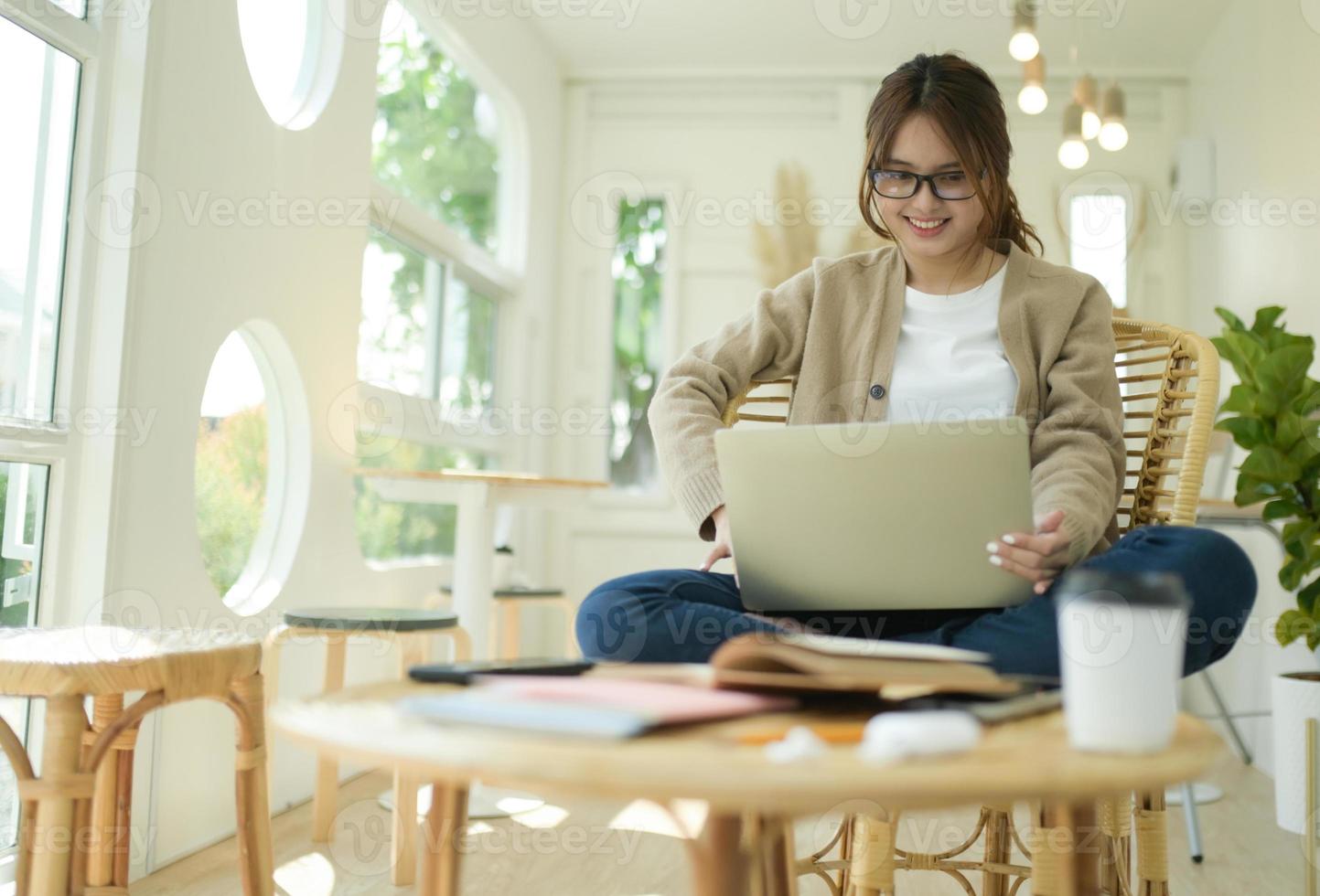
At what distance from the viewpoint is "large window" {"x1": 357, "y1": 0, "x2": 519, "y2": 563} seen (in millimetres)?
3330

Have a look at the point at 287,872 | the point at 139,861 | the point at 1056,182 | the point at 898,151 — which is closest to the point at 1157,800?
the point at 898,151

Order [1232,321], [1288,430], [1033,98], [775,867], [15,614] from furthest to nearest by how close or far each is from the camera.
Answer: [1033,98] → [1232,321] → [1288,430] → [15,614] → [775,867]

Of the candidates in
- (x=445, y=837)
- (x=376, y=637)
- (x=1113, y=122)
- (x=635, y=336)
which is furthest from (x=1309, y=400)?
(x=635, y=336)

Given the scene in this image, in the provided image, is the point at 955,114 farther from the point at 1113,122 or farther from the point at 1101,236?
the point at 1101,236

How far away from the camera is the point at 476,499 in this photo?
8.80ft

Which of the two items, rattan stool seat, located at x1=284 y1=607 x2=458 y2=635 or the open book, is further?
rattan stool seat, located at x1=284 y1=607 x2=458 y2=635

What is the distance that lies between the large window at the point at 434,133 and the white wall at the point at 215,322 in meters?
0.43

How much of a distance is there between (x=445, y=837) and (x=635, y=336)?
4.24 metres

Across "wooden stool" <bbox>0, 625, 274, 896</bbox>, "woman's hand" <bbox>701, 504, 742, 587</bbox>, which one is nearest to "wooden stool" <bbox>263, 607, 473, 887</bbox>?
"wooden stool" <bbox>0, 625, 274, 896</bbox>

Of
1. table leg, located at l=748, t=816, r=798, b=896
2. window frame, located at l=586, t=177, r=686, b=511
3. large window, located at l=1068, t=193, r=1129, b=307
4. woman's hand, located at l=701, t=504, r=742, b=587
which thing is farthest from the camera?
window frame, located at l=586, t=177, r=686, b=511

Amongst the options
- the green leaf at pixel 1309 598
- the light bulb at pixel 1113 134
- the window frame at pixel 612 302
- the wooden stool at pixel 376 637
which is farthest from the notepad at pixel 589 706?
the window frame at pixel 612 302

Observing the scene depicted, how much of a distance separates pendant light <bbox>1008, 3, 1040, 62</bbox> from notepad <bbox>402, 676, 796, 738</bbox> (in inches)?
106

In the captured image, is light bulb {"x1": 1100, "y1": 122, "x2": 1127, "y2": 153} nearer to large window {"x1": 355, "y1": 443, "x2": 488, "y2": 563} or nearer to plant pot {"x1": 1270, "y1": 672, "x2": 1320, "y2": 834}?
plant pot {"x1": 1270, "y1": 672, "x2": 1320, "y2": 834}

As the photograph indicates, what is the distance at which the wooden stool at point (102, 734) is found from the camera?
114cm
